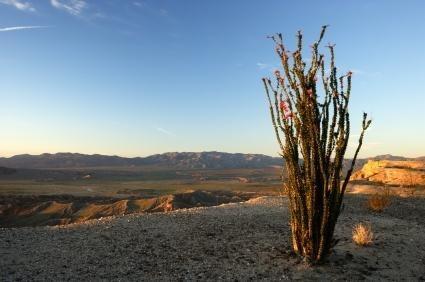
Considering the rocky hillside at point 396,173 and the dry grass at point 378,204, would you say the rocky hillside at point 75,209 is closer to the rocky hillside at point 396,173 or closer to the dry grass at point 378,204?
the rocky hillside at point 396,173

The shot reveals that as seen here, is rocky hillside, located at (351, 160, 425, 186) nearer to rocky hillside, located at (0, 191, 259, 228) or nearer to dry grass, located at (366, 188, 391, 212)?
dry grass, located at (366, 188, 391, 212)

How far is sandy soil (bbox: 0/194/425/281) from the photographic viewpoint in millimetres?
9352

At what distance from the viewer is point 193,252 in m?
10.9

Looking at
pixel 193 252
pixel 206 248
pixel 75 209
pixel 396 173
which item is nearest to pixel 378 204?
pixel 206 248

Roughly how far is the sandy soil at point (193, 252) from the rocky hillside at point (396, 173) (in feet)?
68.4

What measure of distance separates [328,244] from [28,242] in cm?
760

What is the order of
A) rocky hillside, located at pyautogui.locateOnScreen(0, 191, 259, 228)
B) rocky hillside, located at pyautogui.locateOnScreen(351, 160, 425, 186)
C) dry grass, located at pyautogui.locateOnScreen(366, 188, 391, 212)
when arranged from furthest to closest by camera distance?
rocky hillside, located at pyautogui.locateOnScreen(0, 191, 259, 228) < rocky hillside, located at pyautogui.locateOnScreen(351, 160, 425, 186) < dry grass, located at pyautogui.locateOnScreen(366, 188, 391, 212)

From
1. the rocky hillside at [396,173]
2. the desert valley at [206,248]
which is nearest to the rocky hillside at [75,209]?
the rocky hillside at [396,173]

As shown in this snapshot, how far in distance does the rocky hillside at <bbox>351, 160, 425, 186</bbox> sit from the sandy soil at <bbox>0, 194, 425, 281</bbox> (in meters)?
20.9

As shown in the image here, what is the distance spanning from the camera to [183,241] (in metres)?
11.8

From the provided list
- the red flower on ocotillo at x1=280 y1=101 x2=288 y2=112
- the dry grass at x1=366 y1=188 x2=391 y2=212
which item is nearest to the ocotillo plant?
the red flower on ocotillo at x1=280 y1=101 x2=288 y2=112

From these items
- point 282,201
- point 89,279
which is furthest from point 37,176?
point 89,279

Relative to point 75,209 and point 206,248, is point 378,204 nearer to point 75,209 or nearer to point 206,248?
point 206,248

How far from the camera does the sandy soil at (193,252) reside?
9352mm
